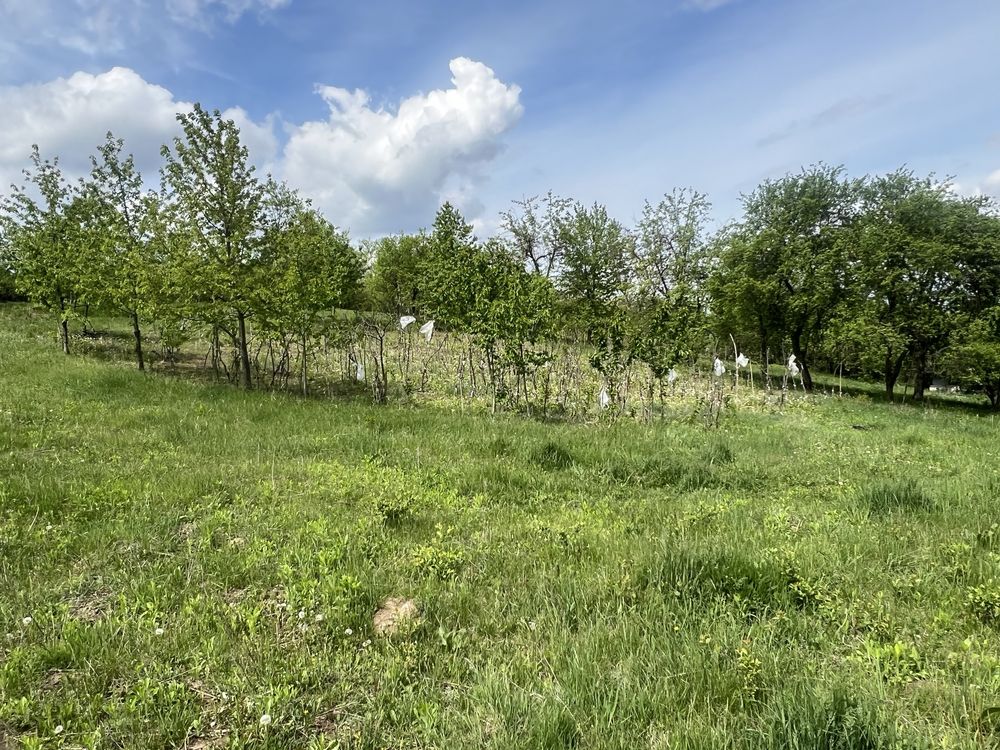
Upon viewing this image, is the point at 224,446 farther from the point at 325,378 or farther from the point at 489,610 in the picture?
the point at 325,378

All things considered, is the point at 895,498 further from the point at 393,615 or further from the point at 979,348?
the point at 979,348

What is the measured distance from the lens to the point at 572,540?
518 cm

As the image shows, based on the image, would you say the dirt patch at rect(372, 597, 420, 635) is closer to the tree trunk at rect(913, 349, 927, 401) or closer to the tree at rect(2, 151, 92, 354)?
the tree at rect(2, 151, 92, 354)

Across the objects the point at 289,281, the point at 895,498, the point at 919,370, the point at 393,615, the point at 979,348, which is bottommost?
the point at 393,615

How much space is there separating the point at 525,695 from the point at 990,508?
6.45m

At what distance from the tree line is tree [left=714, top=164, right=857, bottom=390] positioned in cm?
12

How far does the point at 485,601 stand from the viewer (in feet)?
13.4

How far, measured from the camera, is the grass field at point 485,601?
280 centimetres

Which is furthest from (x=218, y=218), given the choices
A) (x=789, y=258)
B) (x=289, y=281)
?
(x=789, y=258)

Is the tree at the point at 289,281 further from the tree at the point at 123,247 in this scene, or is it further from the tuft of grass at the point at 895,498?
the tuft of grass at the point at 895,498

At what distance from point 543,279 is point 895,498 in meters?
11.6

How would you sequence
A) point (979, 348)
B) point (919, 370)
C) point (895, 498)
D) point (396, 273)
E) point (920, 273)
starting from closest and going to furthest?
point (895, 498) → point (979, 348) → point (920, 273) → point (919, 370) → point (396, 273)

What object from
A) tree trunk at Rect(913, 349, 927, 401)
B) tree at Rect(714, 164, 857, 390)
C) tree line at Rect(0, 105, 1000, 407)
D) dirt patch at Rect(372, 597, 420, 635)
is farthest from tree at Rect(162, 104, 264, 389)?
tree trunk at Rect(913, 349, 927, 401)

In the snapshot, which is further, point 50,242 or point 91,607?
point 50,242
